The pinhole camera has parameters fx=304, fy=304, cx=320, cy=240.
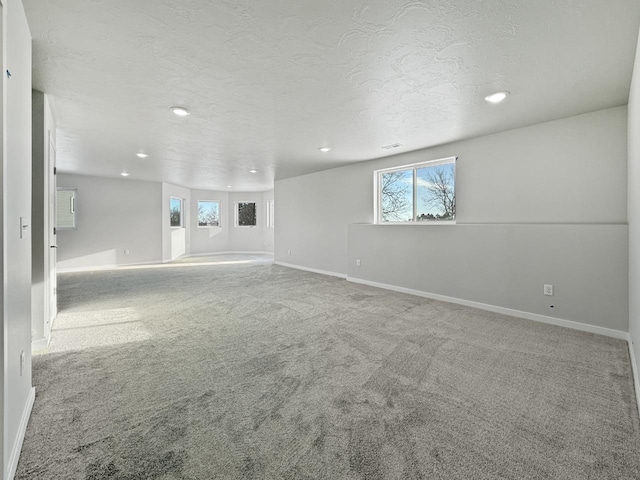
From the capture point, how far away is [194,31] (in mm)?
1970

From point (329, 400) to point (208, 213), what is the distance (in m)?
10.4

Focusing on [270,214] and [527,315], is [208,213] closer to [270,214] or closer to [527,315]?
[270,214]

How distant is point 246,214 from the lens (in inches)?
463

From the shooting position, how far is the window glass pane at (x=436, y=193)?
15.5ft

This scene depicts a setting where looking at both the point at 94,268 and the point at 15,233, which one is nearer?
the point at 15,233

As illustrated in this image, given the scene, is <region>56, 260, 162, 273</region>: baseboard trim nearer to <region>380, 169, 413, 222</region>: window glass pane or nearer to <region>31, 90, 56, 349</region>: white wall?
<region>31, 90, 56, 349</region>: white wall

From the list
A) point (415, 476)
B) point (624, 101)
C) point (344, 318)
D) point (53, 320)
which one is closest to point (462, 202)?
point (624, 101)

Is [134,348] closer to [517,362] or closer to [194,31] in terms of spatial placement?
[194,31]

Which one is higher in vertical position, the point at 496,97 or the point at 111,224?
the point at 496,97

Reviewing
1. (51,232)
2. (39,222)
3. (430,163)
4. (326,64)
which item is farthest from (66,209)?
(430,163)

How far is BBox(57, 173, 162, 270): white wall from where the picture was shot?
25.6 ft

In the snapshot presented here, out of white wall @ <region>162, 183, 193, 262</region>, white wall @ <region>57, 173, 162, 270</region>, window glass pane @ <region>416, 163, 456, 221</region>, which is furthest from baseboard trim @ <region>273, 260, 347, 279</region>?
white wall @ <region>57, 173, 162, 270</region>

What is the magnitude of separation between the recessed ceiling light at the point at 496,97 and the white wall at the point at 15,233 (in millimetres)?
3462

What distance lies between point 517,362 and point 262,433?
6.96 feet
